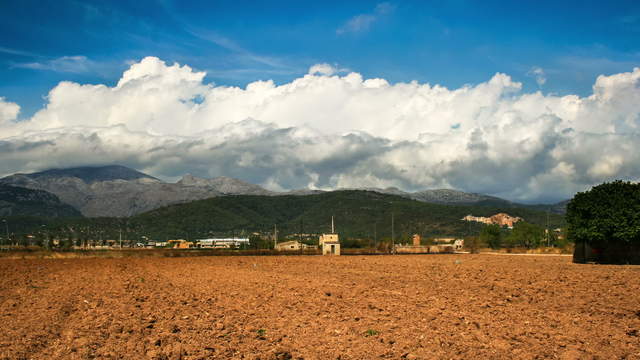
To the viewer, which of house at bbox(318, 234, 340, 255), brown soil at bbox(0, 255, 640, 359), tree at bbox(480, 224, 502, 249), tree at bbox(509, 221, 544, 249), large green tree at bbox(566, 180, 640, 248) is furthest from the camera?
tree at bbox(509, 221, 544, 249)

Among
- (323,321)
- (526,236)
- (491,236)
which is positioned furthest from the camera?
(526,236)

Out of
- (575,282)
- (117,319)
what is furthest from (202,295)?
(575,282)

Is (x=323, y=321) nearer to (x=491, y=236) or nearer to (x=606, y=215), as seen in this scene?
(x=606, y=215)

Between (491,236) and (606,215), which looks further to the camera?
(491,236)

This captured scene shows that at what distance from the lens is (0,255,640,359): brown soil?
14.3 m

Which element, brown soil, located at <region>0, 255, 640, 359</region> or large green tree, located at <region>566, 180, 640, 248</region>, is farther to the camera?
large green tree, located at <region>566, 180, 640, 248</region>

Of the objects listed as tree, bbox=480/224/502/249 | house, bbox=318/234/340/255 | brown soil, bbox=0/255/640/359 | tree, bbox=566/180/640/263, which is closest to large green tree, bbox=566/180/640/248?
tree, bbox=566/180/640/263

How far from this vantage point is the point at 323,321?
18516mm

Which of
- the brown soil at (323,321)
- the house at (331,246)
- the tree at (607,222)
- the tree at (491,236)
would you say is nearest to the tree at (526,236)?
the tree at (491,236)

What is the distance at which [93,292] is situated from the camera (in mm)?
27562

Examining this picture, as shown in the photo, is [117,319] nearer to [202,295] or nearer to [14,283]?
[202,295]

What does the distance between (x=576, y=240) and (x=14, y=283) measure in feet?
160

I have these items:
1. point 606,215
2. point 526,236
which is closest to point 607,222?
point 606,215

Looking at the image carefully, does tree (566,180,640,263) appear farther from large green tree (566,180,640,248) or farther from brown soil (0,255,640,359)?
brown soil (0,255,640,359)
